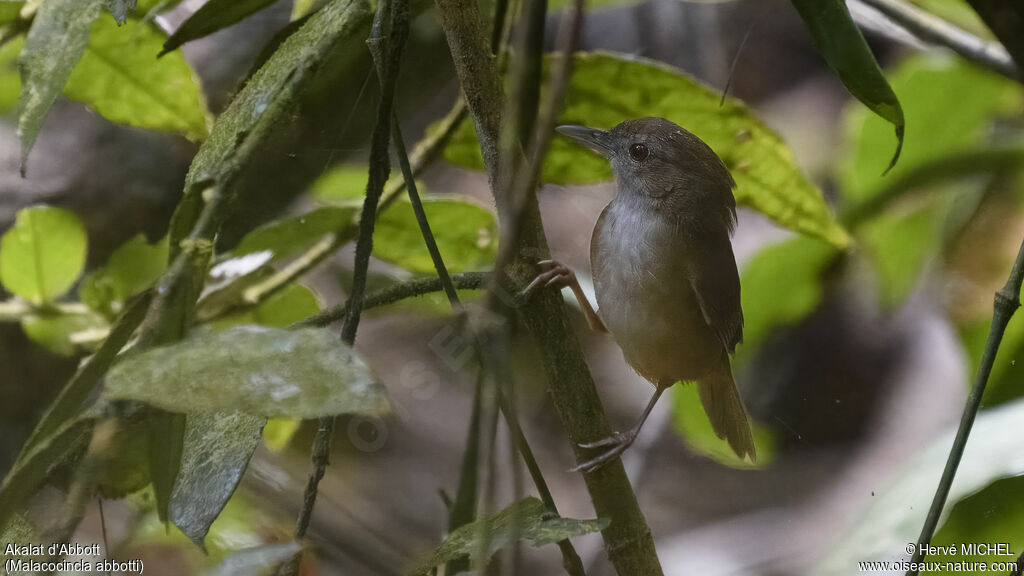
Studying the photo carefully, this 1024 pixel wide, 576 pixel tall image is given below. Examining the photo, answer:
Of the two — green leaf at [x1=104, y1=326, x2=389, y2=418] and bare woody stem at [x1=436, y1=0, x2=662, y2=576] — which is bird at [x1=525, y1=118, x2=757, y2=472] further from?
green leaf at [x1=104, y1=326, x2=389, y2=418]

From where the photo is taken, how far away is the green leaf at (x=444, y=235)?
0.78 m

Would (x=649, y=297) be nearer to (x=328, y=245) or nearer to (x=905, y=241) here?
(x=328, y=245)

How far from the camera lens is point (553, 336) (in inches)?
24.5

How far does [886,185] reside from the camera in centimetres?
114

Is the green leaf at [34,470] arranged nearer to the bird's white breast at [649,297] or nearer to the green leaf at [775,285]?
the bird's white breast at [649,297]

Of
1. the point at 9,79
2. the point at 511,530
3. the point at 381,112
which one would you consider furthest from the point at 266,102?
the point at 9,79

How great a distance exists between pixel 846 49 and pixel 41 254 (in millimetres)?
821

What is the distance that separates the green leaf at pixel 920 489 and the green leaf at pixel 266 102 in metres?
0.69

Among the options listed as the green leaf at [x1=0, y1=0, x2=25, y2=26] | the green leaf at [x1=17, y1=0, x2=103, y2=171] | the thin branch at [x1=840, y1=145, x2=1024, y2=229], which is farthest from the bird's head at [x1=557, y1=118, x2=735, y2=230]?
the green leaf at [x1=0, y1=0, x2=25, y2=26]

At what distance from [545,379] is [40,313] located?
2.03 ft

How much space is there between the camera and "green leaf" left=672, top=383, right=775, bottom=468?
0.89 metres

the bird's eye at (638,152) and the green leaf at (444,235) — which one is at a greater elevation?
the bird's eye at (638,152)

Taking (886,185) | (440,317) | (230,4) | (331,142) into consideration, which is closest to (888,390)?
(886,185)

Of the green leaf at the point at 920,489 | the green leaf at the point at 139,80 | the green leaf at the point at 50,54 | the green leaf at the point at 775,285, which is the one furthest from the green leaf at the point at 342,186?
the green leaf at the point at 920,489
